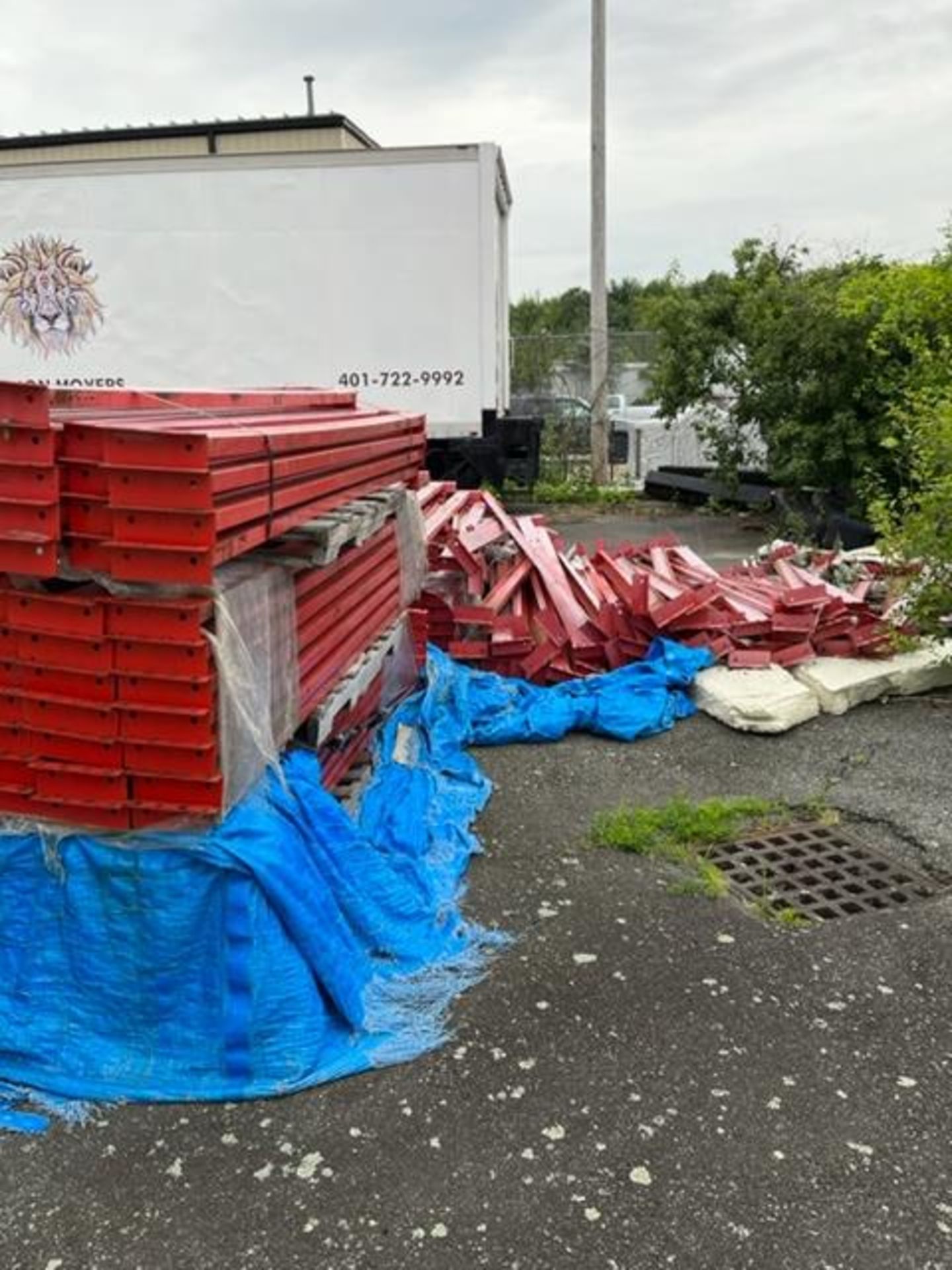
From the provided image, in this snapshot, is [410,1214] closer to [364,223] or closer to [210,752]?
[210,752]

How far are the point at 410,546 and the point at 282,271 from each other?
24.9ft

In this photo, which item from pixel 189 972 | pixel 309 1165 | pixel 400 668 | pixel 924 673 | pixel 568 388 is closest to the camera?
pixel 309 1165

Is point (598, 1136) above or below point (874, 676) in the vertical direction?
below

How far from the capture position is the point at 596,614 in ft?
21.9

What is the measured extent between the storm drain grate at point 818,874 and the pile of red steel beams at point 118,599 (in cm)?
226

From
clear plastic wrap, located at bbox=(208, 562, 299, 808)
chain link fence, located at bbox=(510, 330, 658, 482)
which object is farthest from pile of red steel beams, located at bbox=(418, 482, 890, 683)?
chain link fence, located at bbox=(510, 330, 658, 482)

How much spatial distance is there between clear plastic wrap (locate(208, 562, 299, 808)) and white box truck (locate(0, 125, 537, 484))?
866 centimetres

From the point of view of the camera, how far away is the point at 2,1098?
2785mm

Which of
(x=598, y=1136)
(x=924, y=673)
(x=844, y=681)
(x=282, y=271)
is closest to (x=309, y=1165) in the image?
(x=598, y=1136)

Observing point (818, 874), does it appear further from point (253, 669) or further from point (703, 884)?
point (253, 669)

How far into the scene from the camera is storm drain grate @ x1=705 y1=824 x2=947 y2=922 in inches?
153

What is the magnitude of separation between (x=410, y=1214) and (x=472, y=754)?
324 centimetres

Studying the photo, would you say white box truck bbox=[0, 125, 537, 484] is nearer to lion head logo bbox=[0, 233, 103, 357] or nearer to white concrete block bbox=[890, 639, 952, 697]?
lion head logo bbox=[0, 233, 103, 357]

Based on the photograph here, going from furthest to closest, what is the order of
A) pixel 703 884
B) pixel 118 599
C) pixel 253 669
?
pixel 703 884, pixel 253 669, pixel 118 599
